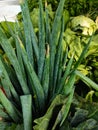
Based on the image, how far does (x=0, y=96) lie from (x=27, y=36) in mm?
155

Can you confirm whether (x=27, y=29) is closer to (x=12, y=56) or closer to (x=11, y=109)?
(x=12, y=56)

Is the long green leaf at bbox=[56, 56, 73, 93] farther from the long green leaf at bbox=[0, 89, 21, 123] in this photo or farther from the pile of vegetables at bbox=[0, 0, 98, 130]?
the long green leaf at bbox=[0, 89, 21, 123]

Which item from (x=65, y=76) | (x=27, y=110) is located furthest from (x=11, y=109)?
(x=65, y=76)

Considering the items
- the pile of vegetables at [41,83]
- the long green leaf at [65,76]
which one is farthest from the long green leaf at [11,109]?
the long green leaf at [65,76]

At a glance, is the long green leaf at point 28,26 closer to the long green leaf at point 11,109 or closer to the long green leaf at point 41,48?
the long green leaf at point 41,48

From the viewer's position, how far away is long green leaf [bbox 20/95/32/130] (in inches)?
26.1

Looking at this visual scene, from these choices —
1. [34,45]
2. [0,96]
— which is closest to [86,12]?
[34,45]

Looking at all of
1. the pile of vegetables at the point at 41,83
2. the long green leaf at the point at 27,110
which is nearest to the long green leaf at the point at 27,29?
the pile of vegetables at the point at 41,83

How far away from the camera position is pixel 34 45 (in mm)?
726

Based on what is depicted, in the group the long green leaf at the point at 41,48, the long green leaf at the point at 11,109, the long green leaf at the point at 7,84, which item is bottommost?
the long green leaf at the point at 11,109

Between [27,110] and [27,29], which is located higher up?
[27,29]

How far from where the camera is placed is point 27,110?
0.68 m

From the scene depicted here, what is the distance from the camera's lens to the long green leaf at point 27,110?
664 millimetres

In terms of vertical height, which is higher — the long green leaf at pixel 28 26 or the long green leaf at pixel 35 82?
the long green leaf at pixel 28 26
